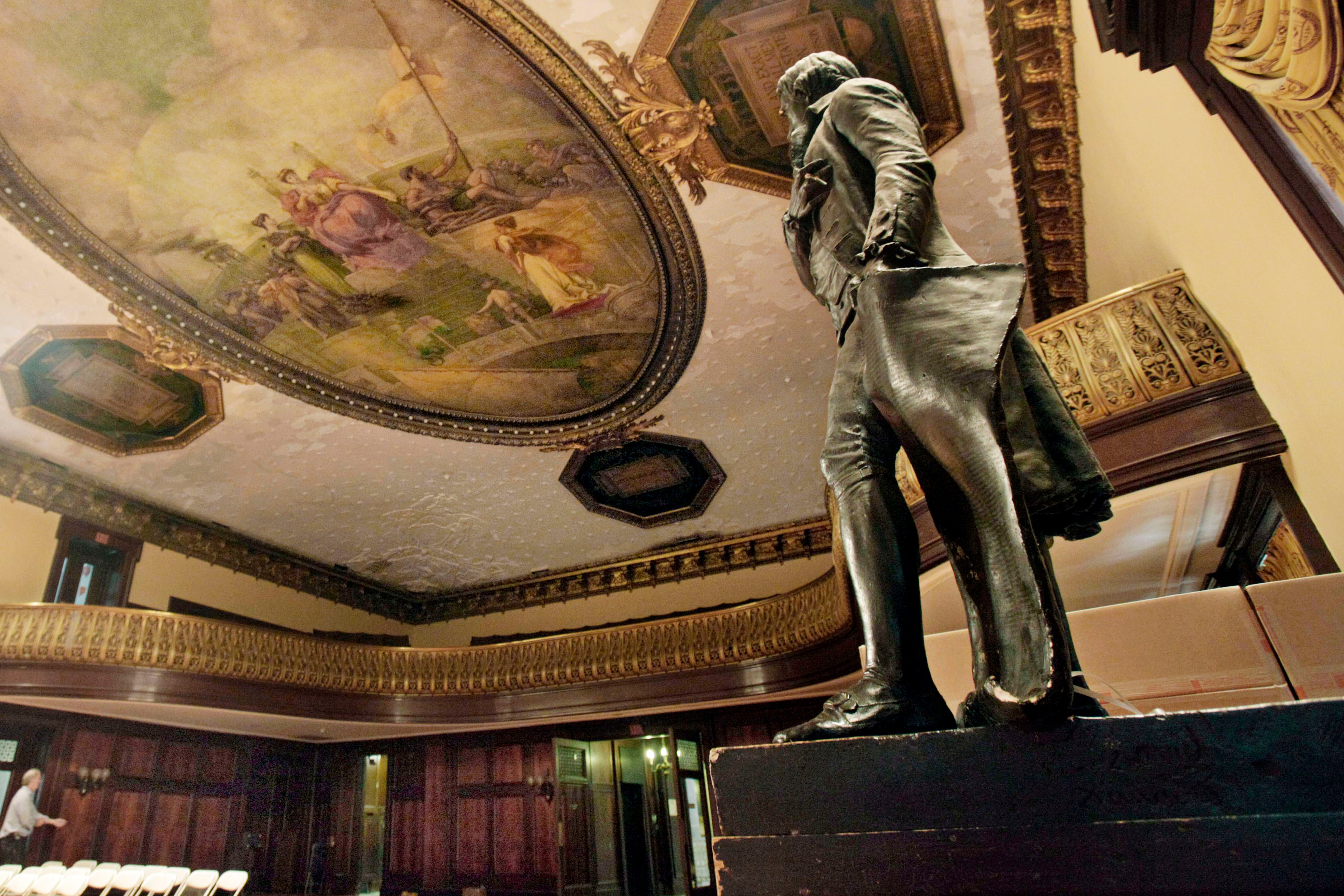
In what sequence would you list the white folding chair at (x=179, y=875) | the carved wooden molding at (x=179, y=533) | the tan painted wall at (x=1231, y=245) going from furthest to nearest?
the carved wooden molding at (x=179, y=533)
the white folding chair at (x=179, y=875)
the tan painted wall at (x=1231, y=245)

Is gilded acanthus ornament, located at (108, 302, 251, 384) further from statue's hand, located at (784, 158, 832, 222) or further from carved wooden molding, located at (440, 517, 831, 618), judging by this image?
statue's hand, located at (784, 158, 832, 222)

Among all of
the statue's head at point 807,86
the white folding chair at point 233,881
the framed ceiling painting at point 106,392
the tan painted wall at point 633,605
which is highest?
the framed ceiling painting at point 106,392

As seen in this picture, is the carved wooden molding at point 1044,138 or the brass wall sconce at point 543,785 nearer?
the carved wooden molding at point 1044,138

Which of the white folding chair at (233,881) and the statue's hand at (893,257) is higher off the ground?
the statue's hand at (893,257)

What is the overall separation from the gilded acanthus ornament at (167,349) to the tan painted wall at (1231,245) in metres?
8.72

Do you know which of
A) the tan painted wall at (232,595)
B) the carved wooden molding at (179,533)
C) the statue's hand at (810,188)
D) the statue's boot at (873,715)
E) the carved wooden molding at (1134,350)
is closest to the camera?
the statue's boot at (873,715)

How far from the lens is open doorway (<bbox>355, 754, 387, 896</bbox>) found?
1253 centimetres

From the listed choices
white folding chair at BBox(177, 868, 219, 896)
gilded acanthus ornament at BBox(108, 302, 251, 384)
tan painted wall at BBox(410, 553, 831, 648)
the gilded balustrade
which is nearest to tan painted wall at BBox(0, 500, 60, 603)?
the gilded balustrade

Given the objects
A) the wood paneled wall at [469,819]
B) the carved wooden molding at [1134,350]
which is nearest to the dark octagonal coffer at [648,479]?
the wood paneled wall at [469,819]

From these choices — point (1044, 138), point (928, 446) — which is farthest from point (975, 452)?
point (1044, 138)

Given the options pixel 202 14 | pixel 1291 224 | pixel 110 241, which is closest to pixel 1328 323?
pixel 1291 224

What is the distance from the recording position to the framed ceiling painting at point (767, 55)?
18.8 ft

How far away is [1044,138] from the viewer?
6.26 m

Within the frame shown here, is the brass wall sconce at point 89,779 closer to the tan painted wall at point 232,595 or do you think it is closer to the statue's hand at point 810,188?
the tan painted wall at point 232,595
